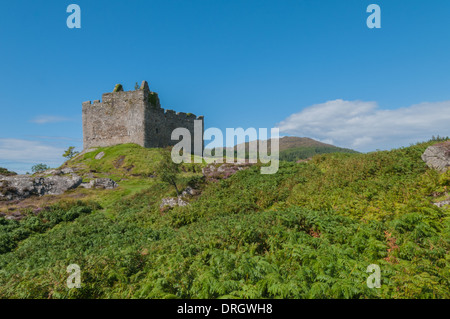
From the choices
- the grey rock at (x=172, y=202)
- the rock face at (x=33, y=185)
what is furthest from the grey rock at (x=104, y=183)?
the grey rock at (x=172, y=202)

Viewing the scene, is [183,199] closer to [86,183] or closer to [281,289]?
[281,289]

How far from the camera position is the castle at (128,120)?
48062mm

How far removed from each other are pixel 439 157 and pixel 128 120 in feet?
158

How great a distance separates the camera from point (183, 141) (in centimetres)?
5694

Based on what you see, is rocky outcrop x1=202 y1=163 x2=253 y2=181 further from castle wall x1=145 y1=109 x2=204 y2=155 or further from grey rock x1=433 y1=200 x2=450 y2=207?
castle wall x1=145 y1=109 x2=204 y2=155

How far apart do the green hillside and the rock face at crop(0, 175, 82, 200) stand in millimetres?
8606

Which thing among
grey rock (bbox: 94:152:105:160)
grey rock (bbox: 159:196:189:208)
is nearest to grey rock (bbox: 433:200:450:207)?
grey rock (bbox: 159:196:189:208)

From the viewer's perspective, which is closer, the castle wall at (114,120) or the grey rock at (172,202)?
the grey rock at (172,202)

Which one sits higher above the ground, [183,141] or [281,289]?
[183,141]

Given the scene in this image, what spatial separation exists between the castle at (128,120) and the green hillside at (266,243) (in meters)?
27.9

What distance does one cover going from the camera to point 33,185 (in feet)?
97.3

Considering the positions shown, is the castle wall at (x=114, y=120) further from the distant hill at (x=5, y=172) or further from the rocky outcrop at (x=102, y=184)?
the distant hill at (x=5, y=172)
